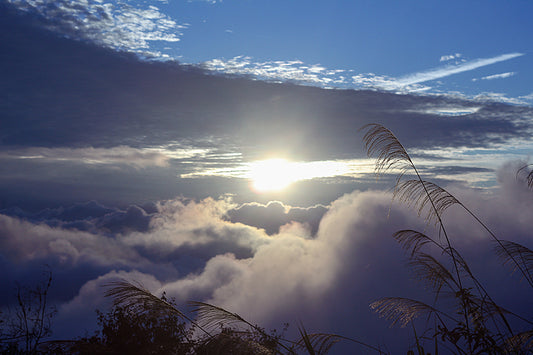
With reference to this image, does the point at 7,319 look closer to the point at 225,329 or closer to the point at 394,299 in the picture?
the point at 225,329

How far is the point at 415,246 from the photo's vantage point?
530cm

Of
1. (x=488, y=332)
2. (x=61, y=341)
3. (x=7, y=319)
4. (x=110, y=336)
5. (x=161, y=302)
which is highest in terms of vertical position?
(x=161, y=302)

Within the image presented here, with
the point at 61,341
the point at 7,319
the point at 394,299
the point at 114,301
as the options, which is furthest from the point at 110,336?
the point at 394,299

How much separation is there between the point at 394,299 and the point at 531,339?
160 cm

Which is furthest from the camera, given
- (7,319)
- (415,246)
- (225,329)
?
(7,319)

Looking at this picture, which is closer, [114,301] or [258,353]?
[258,353]

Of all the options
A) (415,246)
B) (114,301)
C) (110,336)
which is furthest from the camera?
(110,336)

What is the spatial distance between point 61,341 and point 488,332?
5.26 metres

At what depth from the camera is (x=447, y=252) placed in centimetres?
504

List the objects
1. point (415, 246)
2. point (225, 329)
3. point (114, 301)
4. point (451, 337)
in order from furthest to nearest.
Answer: point (415, 246) < point (225, 329) < point (114, 301) < point (451, 337)

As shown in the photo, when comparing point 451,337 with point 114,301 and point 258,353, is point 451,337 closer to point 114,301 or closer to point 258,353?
point 258,353

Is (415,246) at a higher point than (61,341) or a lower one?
higher

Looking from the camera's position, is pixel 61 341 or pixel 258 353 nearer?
pixel 258 353

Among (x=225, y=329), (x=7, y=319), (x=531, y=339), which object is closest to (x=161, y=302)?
(x=225, y=329)
